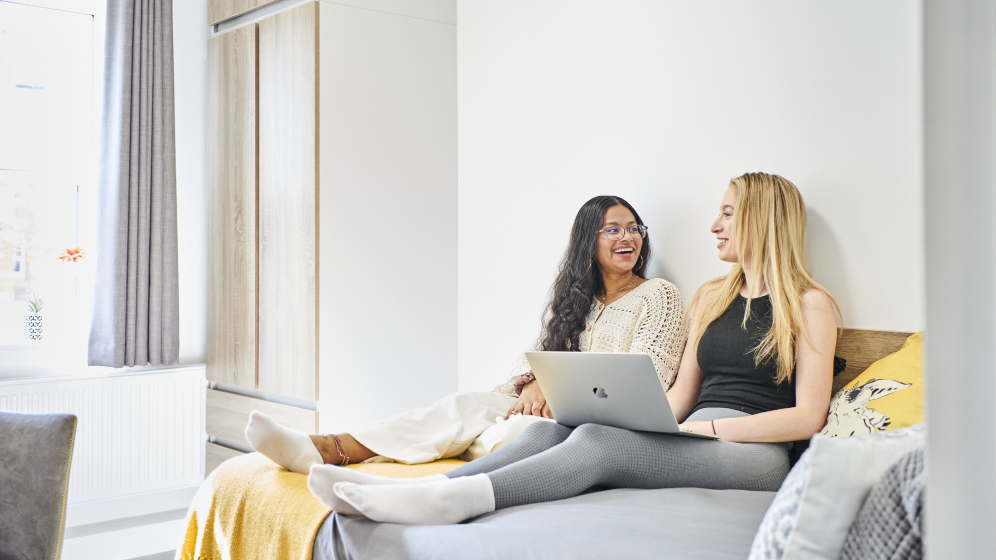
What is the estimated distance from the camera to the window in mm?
3244

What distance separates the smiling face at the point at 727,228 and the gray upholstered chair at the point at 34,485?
5.87ft

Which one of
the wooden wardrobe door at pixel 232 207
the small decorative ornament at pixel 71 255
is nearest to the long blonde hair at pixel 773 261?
the wooden wardrobe door at pixel 232 207

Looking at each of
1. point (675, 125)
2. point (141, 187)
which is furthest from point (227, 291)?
point (675, 125)

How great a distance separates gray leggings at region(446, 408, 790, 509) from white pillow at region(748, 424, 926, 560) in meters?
0.68

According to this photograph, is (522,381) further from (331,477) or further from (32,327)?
(32,327)

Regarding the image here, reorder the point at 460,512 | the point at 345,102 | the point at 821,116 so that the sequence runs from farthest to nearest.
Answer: the point at 345,102, the point at 821,116, the point at 460,512

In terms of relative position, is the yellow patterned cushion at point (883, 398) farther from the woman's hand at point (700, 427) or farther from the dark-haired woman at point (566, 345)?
the dark-haired woman at point (566, 345)

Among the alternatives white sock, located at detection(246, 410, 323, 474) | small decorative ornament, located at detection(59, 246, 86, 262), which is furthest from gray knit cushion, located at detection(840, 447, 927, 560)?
small decorative ornament, located at detection(59, 246, 86, 262)

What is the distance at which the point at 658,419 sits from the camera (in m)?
1.60

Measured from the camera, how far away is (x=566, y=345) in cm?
249

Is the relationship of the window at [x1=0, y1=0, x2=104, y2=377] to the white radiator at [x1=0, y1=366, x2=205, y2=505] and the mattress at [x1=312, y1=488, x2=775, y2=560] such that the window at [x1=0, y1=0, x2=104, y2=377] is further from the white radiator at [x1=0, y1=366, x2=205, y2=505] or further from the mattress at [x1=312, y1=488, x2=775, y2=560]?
the mattress at [x1=312, y1=488, x2=775, y2=560]

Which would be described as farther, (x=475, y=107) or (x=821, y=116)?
(x=475, y=107)

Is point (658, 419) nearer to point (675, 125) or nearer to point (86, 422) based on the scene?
point (675, 125)

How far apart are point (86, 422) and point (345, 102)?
5.60 ft
